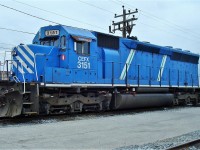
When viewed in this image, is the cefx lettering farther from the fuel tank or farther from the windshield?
the fuel tank

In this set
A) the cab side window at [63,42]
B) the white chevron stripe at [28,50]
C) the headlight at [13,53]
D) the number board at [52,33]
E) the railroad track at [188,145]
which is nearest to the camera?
the railroad track at [188,145]

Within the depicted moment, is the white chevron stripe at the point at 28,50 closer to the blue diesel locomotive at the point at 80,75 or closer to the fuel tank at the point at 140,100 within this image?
→ the blue diesel locomotive at the point at 80,75

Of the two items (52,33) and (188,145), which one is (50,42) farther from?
(188,145)

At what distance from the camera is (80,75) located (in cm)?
1377

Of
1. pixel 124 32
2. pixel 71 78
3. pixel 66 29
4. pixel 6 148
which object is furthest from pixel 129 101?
pixel 124 32

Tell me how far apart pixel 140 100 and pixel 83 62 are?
4.56 m

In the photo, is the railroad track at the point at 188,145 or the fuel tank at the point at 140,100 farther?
the fuel tank at the point at 140,100

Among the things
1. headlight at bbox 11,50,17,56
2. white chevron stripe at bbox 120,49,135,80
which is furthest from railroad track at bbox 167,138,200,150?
white chevron stripe at bbox 120,49,135,80

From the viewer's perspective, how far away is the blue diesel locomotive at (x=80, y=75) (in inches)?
460

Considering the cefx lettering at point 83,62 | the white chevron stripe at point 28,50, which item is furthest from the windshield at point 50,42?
the white chevron stripe at point 28,50

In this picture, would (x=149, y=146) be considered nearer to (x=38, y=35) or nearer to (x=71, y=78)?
(x=71, y=78)

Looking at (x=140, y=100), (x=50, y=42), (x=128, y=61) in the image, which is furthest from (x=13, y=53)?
(x=140, y=100)

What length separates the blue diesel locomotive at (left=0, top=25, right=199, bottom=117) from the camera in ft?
38.3

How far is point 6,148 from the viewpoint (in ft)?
21.9
